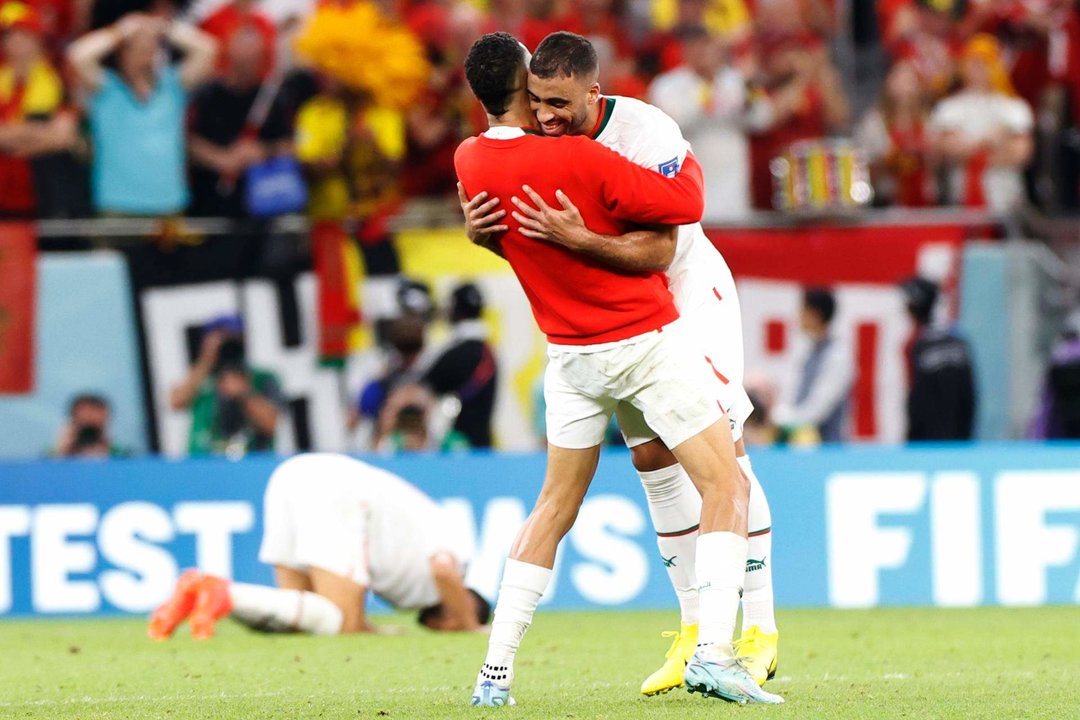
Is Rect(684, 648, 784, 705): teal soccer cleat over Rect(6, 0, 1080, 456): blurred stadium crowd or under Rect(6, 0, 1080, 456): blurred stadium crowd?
under

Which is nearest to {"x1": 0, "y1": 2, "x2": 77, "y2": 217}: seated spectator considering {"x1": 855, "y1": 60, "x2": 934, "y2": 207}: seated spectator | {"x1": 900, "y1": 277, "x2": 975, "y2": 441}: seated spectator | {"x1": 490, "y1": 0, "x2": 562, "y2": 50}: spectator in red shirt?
{"x1": 490, "y1": 0, "x2": 562, "y2": 50}: spectator in red shirt

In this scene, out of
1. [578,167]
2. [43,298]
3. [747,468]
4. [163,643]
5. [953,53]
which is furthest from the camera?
[953,53]

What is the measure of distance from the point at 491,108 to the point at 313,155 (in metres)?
7.47

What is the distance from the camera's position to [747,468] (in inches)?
270

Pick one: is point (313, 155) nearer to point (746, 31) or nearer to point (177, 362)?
point (177, 362)

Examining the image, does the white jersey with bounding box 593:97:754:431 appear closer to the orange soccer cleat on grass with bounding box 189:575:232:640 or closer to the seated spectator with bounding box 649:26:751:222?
the orange soccer cleat on grass with bounding box 189:575:232:640

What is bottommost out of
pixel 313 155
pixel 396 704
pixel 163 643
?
pixel 163 643

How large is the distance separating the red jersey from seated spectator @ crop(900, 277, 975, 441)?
23.7 ft

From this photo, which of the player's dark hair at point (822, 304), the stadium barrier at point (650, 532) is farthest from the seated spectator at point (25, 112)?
the player's dark hair at point (822, 304)

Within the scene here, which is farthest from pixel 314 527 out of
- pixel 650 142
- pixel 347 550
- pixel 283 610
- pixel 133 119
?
pixel 133 119

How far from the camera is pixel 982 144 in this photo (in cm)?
1442

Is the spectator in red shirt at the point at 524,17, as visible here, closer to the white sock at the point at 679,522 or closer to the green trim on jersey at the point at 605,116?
the white sock at the point at 679,522

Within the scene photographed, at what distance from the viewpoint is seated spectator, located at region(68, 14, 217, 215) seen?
43.2ft

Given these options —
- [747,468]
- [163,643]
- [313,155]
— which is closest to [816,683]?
[747,468]
